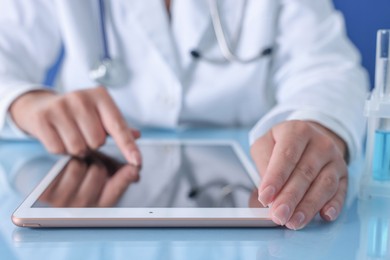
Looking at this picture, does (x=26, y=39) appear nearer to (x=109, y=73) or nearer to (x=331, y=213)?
(x=109, y=73)

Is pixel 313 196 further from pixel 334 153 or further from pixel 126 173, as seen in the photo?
pixel 126 173

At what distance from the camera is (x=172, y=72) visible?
914mm

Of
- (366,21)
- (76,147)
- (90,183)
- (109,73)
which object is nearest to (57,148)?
(76,147)

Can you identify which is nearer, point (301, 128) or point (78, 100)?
point (301, 128)

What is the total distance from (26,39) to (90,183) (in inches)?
19.4

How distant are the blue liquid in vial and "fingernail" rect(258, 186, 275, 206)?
14 cm

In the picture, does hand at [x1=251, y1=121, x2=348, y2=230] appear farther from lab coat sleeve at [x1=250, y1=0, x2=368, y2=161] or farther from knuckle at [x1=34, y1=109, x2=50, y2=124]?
knuckle at [x1=34, y1=109, x2=50, y2=124]

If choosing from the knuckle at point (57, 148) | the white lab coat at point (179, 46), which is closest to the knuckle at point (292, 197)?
the knuckle at point (57, 148)

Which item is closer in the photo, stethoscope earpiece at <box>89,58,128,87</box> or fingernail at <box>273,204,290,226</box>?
fingernail at <box>273,204,290,226</box>

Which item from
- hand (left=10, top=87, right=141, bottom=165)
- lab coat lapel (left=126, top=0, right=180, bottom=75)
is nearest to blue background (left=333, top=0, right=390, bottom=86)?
lab coat lapel (left=126, top=0, right=180, bottom=75)

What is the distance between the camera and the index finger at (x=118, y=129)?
0.63 meters

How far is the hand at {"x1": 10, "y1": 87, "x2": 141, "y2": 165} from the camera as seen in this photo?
650mm

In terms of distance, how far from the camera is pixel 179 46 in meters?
0.95

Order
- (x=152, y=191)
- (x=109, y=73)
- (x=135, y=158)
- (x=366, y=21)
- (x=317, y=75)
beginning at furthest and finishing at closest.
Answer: (x=366, y=21)
(x=109, y=73)
(x=317, y=75)
(x=135, y=158)
(x=152, y=191)
